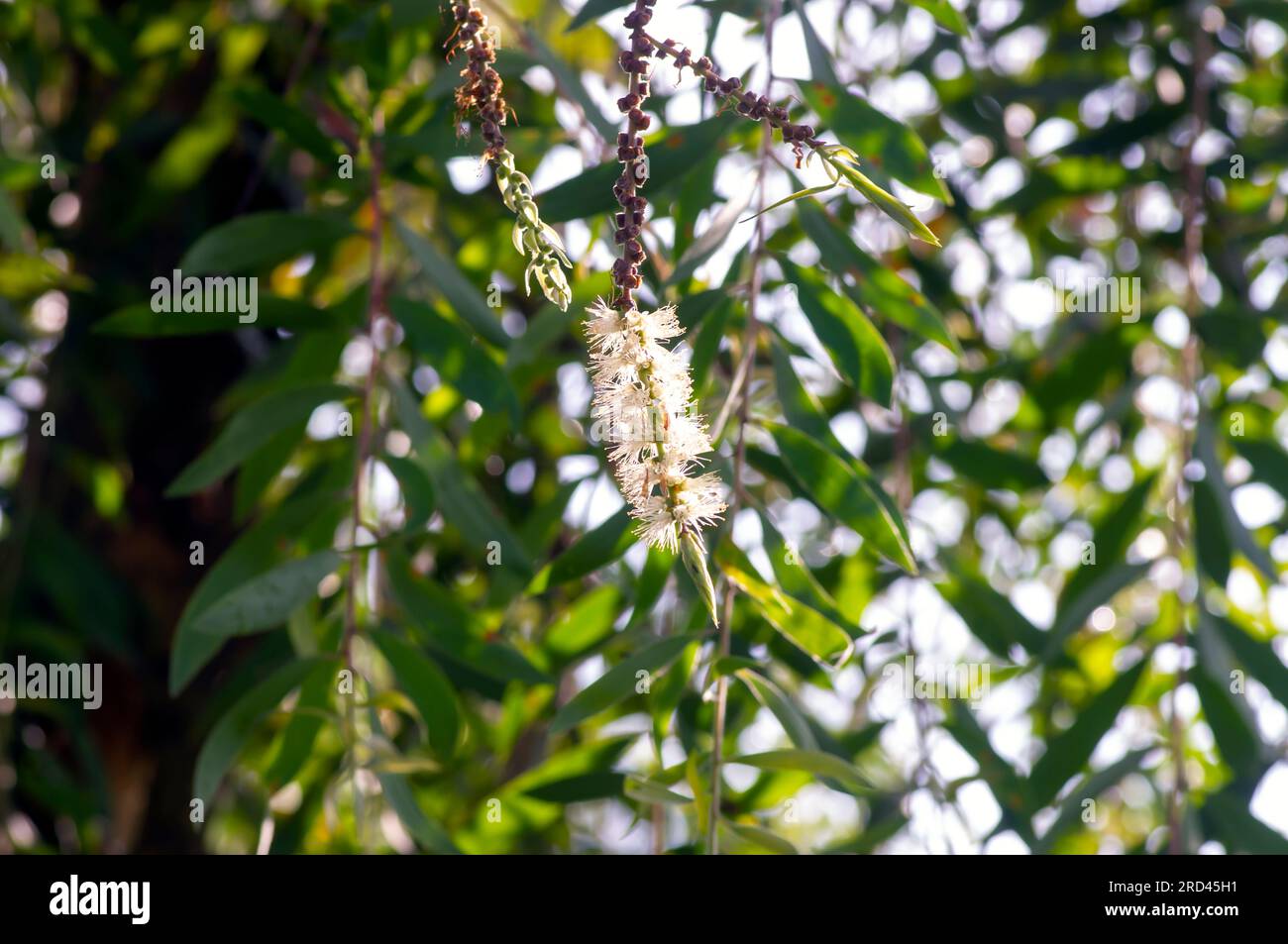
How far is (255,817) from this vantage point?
211 cm

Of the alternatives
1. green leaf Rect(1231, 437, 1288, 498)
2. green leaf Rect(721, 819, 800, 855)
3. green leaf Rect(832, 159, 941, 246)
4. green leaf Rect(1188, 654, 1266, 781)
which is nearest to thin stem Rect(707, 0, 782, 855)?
green leaf Rect(721, 819, 800, 855)

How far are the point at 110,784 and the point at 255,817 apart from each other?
30 centimetres

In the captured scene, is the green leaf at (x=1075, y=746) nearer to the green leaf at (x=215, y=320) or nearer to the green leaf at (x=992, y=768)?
the green leaf at (x=992, y=768)

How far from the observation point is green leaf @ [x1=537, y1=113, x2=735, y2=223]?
1028 mm

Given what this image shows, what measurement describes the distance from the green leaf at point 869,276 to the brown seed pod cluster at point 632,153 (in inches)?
15.9

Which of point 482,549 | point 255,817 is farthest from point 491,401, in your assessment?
point 255,817

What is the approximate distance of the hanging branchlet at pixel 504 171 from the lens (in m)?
0.61

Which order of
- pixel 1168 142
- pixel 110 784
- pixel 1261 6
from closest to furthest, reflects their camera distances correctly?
pixel 1261 6
pixel 1168 142
pixel 110 784

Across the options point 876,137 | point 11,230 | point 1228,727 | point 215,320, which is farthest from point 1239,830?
point 11,230

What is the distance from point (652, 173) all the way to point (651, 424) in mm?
451

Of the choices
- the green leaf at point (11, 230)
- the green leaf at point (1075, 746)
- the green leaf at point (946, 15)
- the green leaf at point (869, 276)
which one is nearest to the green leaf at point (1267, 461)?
the green leaf at point (1075, 746)

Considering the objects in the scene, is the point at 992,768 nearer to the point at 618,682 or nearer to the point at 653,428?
the point at 618,682
